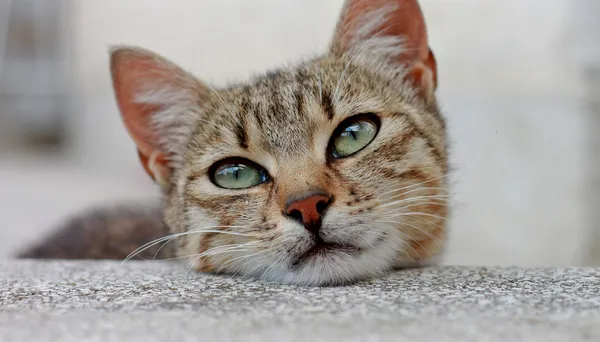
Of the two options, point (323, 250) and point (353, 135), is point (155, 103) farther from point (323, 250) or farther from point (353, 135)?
point (323, 250)

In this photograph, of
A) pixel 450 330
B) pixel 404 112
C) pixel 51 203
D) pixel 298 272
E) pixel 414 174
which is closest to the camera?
pixel 450 330

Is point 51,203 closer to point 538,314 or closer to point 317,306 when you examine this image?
point 317,306

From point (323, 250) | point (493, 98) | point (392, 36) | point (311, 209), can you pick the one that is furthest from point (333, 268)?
point (493, 98)

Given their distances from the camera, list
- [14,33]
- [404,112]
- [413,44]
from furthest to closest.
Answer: [14,33], [413,44], [404,112]

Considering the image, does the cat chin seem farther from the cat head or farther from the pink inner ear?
the pink inner ear

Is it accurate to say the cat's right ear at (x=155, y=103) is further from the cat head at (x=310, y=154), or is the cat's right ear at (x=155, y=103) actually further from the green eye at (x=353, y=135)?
the green eye at (x=353, y=135)

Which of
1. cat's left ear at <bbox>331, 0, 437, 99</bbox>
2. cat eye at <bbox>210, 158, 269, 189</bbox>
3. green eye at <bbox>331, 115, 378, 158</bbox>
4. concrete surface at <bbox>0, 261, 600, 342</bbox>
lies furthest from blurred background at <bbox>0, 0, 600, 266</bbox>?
concrete surface at <bbox>0, 261, 600, 342</bbox>

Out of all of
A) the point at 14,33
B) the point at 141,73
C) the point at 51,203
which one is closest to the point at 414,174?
the point at 141,73

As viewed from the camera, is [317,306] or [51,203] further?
[51,203]
